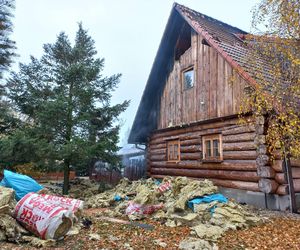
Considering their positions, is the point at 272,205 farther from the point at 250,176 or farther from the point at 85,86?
the point at 85,86

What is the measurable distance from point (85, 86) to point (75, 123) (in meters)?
1.96

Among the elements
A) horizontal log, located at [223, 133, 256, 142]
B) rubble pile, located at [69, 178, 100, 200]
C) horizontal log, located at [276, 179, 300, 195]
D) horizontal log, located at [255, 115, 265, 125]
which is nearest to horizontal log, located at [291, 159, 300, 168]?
horizontal log, located at [276, 179, 300, 195]

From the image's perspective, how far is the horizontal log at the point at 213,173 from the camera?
30.6 ft

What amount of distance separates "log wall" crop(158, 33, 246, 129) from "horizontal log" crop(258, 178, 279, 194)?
269 cm

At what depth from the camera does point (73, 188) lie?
1441 cm

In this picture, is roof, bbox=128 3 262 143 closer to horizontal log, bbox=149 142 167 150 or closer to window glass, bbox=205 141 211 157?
horizontal log, bbox=149 142 167 150

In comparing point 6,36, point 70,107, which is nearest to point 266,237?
point 70,107

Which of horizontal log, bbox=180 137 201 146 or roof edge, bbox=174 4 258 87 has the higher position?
roof edge, bbox=174 4 258 87

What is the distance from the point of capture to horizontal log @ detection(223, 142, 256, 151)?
30.5 ft

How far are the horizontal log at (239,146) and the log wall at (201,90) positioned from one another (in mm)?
1180

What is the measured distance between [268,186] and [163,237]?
4292 millimetres

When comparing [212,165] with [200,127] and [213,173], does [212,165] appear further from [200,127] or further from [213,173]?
[200,127]

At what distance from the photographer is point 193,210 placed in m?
7.54

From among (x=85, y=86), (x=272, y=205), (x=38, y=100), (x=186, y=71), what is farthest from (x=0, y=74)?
(x=272, y=205)
